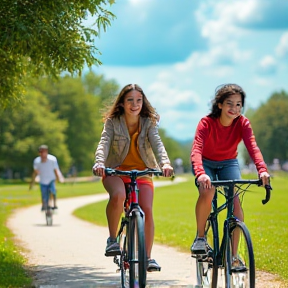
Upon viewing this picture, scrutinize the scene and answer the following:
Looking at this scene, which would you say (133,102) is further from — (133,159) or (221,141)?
(221,141)

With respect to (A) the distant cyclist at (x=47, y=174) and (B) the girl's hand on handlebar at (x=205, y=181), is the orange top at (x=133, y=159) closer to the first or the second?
(B) the girl's hand on handlebar at (x=205, y=181)

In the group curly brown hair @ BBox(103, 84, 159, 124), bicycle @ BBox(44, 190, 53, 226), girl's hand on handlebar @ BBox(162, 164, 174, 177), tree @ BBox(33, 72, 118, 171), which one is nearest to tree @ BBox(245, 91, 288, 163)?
tree @ BBox(33, 72, 118, 171)

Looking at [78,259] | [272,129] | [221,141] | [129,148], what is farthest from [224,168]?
[272,129]

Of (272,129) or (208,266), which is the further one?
(272,129)

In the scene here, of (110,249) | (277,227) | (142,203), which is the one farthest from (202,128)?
(277,227)

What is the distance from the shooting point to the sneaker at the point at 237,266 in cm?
690

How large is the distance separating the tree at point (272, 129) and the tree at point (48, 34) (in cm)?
10341

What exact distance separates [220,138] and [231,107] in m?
0.34

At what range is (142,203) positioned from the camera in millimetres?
7707

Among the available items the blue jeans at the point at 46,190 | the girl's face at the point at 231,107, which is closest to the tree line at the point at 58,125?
the blue jeans at the point at 46,190

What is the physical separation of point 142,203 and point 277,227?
1075 centimetres

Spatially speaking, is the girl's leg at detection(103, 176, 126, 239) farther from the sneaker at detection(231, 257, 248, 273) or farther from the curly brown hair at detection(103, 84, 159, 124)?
the sneaker at detection(231, 257, 248, 273)

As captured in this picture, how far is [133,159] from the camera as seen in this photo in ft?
26.1

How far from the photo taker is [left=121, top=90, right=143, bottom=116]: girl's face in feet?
26.0
